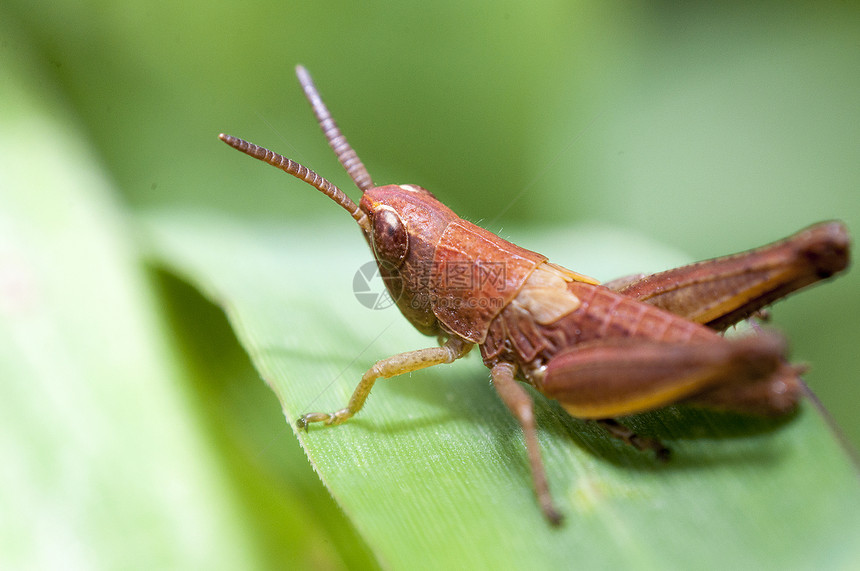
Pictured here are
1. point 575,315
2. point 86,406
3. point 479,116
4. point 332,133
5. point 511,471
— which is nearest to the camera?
point 511,471

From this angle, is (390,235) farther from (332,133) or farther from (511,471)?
(511,471)

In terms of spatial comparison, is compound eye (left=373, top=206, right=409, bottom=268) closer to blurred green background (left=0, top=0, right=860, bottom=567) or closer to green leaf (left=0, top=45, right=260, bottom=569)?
blurred green background (left=0, top=0, right=860, bottom=567)

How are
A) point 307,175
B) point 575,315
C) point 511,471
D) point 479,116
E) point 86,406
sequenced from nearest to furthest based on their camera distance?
point 511,471 → point 575,315 → point 86,406 → point 307,175 → point 479,116

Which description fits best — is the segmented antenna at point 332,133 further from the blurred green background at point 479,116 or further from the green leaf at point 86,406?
the green leaf at point 86,406
